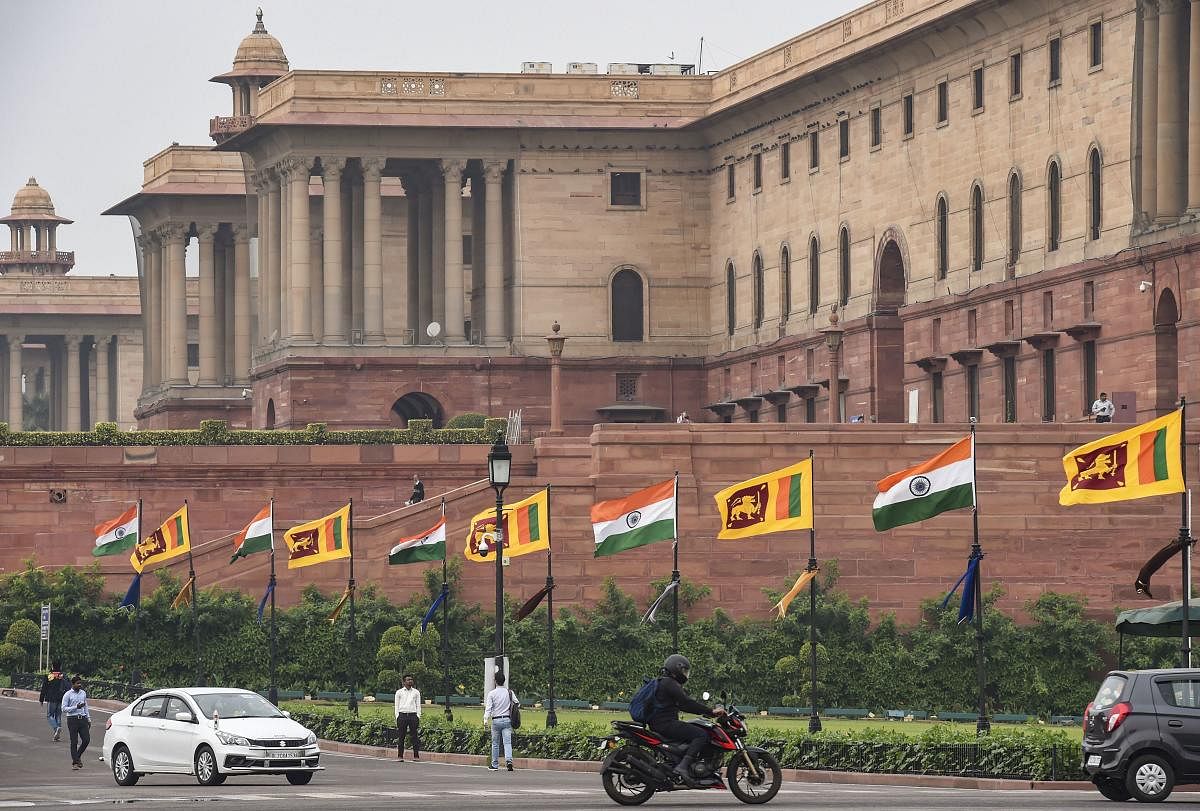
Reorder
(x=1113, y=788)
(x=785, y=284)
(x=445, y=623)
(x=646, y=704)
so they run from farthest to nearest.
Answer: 1. (x=785, y=284)
2. (x=445, y=623)
3. (x=1113, y=788)
4. (x=646, y=704)

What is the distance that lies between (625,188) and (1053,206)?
26.6 metres

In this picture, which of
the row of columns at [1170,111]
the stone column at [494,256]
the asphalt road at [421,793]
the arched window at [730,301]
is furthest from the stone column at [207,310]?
the asphalt road at [421,793]

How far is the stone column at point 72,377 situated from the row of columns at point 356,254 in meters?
41.7

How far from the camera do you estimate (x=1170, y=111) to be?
72562 mm

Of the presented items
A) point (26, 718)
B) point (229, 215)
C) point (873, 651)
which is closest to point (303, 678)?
point (26, 718)

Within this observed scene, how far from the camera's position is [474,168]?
102188 mm

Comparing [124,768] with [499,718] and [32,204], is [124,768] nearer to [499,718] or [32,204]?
[499,718]

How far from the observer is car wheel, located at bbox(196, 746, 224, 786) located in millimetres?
44188

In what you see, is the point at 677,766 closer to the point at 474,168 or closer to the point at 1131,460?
the point at 1131,460

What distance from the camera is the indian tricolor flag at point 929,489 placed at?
51906 mm

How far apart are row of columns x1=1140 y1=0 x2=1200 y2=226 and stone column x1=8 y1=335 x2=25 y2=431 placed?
82.6m

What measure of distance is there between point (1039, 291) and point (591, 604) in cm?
1538

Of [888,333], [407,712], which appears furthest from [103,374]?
[407,712]

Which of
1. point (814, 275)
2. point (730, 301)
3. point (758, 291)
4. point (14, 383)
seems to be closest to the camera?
point (814, 275)
